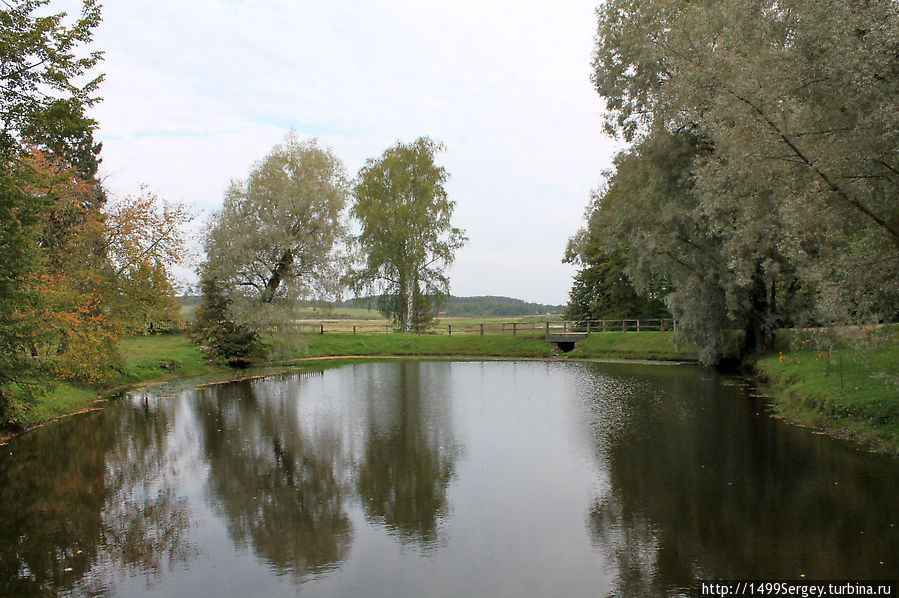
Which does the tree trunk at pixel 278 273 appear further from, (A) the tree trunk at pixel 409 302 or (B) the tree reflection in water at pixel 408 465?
(B) the tree reflection in water at pixel 408 465

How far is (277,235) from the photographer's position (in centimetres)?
3347

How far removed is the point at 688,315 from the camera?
26.6 m

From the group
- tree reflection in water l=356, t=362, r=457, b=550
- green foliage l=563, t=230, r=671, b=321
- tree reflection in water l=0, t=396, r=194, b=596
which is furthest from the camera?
green foliage l=563, t=230, r=671, b=321

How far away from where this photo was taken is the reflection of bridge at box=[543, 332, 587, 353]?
4088 cm

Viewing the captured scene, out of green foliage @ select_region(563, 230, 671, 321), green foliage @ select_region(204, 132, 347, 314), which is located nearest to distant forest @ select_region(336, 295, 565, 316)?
green foliage @ select_region(563, 230, 671, 321)

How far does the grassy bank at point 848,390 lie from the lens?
12.5 m

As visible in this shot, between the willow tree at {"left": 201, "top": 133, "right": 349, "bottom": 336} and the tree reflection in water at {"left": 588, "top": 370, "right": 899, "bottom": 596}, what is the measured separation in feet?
74.6

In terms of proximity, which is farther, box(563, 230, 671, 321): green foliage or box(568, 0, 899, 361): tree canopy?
box(563, 230, 671, 321): green foliage

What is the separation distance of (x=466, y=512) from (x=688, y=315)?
65.3 feet

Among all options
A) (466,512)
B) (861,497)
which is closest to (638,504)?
(466,512)

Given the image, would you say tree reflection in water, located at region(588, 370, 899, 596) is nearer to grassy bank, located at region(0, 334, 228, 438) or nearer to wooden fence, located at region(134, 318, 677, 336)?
grassy bank, located at region(0, 334, 228, 438)

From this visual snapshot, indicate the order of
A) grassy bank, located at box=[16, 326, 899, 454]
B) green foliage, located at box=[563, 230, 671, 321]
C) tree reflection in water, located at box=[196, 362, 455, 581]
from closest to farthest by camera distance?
tree reflection in water, located at box=[196, 362, 455, 581]
grassy bank, located at box=[16, 326, 899, 454]
green foliage, located at box=[563, 230, 671, 321]

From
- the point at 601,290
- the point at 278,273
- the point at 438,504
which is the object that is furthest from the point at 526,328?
the point at 438,504

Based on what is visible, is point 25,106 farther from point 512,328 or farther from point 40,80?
point 512,328
